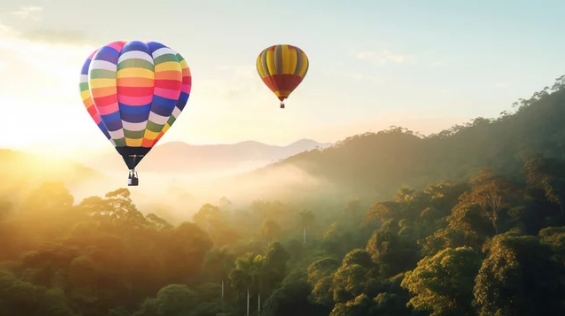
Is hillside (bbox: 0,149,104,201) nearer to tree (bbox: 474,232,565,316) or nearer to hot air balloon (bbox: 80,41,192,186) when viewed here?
hot air balloon (bbox: 80,41,192,186)

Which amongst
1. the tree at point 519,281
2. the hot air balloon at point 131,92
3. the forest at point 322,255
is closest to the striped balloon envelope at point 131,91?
the hot air balloon at point 131,92

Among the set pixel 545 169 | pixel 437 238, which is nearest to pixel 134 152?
pixel 437 238

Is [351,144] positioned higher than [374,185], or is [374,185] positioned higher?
[351,144]

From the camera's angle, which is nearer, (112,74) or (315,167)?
(112,74)

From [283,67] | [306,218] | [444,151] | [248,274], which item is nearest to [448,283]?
[283,67]

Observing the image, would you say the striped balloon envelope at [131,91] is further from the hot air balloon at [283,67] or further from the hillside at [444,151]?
the hillside at [444,151]

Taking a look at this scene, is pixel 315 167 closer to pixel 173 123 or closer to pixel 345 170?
pixel 345 170

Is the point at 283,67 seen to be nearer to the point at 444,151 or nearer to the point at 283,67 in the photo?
the point at 283,67

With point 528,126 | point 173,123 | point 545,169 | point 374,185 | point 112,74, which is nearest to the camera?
point 112,74
